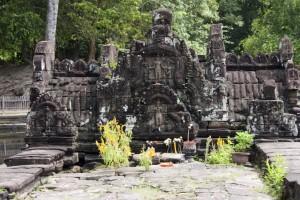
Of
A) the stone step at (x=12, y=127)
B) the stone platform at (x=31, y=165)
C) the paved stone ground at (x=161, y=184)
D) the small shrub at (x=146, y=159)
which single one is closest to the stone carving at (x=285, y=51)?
the paved stone ground at (x=161, y=184)

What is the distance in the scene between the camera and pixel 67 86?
966 centimetres

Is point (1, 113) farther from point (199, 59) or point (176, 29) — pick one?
point (199, 59)

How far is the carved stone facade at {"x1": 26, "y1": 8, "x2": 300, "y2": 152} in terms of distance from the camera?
8.55 m

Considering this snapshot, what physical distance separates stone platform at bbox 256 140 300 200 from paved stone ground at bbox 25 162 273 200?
14.6 inches

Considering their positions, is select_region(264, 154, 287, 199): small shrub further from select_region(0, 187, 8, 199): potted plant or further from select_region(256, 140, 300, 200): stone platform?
select_region(0, 187, 8, 199): potted plant

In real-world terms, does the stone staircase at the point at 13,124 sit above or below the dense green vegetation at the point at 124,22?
below

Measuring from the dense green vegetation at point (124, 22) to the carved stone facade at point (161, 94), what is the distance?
21.2ft

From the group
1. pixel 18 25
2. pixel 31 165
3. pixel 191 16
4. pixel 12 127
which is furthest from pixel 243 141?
pixel 18 25

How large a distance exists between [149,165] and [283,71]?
4.13 metres

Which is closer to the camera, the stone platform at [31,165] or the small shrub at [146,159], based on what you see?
the stone platform at [31,165]

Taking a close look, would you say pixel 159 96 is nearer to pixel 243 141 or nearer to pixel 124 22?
pixel 243 141

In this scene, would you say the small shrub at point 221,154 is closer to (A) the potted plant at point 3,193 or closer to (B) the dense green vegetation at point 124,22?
(A) the potted plant at point 3,193

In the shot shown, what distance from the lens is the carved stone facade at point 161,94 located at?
855cm

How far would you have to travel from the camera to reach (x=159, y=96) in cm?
870
